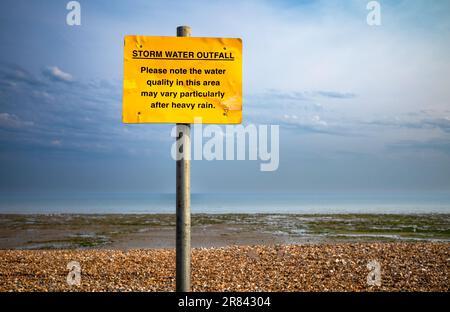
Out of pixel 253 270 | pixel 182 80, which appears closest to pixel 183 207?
pixel 182 80

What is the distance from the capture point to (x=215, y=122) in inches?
208

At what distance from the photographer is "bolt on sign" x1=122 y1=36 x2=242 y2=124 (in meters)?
5.25

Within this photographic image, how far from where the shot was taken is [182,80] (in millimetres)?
5312

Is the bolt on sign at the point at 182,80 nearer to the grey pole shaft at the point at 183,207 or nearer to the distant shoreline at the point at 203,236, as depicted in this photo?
the grey pole shaft at the point at 183,207

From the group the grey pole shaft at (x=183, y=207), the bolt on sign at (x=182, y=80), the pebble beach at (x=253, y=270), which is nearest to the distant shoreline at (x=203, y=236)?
the pebble beach at (x=253, y=270)

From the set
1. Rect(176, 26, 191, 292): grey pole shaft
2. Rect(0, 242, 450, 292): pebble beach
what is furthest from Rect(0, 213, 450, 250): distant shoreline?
Rect(176, 26, 191, 292): grey pole shaft

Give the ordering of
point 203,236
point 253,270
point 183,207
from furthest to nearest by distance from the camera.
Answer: point 203,236, point 253,270, point 183,207

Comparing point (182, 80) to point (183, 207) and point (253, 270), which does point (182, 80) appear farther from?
→ point (253, 270)

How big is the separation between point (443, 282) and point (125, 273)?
8834mm

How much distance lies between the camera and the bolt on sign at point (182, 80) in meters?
5.25
